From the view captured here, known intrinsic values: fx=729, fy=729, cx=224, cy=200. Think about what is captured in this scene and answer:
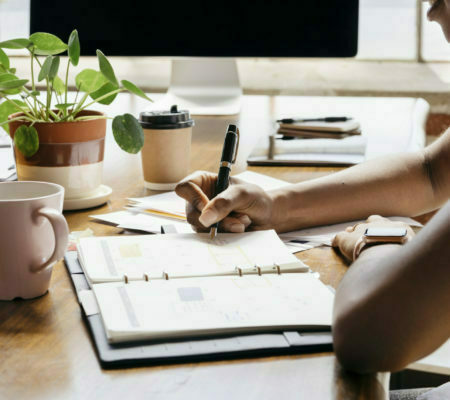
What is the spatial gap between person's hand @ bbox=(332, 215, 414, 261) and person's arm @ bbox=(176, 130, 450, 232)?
0.10m

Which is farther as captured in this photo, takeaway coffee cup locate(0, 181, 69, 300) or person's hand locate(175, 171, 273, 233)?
person's hand locate(175, 171, 273, 233)

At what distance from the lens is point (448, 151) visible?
1.30 meters

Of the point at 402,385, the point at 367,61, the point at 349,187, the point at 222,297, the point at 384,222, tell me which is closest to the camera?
the point at 222,297

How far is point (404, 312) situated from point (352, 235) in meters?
0.33

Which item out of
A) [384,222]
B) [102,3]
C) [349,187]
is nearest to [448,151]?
[349,187]

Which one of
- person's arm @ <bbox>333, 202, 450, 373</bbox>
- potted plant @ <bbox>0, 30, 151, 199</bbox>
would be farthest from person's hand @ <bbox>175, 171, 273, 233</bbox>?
person's arm @ <bbox>333, 202, 450, 373</bbox>

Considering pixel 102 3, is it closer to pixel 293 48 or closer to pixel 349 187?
pixel 293 48

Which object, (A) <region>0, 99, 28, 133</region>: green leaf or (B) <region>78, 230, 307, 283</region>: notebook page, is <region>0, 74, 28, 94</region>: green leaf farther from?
(B) <region>78, 230, 307, 283</region>: notebook page

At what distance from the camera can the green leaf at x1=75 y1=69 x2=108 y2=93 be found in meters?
1.12

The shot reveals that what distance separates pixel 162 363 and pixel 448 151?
818mm

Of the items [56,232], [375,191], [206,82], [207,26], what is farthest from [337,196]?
[206,82]

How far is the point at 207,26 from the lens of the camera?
1.88 metres

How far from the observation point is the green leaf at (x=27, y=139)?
107 cm

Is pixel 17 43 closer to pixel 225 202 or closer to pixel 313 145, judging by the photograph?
pixel 225 202
